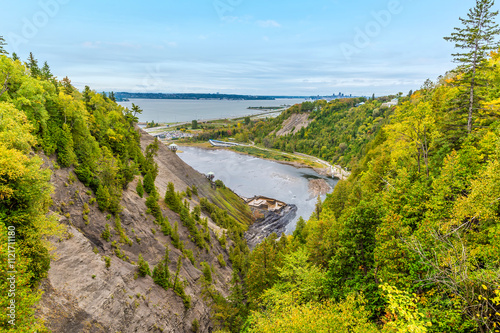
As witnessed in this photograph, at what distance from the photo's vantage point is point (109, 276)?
64.5 feet

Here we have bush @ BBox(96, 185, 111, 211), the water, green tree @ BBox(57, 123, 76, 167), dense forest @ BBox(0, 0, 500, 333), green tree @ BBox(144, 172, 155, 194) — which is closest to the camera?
dense forest @ BBox(0, 0, 500, 333)

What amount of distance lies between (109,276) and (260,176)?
9500 centimetres

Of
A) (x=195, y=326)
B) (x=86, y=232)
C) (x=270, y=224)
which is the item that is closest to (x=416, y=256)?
(x=195, y=326)

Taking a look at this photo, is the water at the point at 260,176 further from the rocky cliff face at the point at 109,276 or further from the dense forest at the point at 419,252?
the dense forest at the point at 419,252

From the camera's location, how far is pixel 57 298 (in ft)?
50.2

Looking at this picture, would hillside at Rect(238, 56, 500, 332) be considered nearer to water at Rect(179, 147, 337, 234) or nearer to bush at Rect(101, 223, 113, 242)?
bush at Rect(101, 223, 113, 242)

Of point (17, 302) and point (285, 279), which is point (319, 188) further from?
point (17, 302)

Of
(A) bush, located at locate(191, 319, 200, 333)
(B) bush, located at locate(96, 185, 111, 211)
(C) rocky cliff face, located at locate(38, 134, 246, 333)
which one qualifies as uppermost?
(B) bush, located at locate(96, 185, 111, 211)

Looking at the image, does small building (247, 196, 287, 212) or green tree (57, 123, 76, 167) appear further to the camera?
small building (247, 196, 287, 212)

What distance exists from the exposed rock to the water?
6.35 feet

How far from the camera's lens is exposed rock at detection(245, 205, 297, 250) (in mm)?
60431

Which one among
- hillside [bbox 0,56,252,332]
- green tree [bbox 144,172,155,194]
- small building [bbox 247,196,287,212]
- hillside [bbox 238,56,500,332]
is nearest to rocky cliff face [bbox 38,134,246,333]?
hillside [bbox 0,56,252,332]

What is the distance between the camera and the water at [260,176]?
3474 inches

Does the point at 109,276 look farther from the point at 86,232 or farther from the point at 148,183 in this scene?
the point at 148,183
